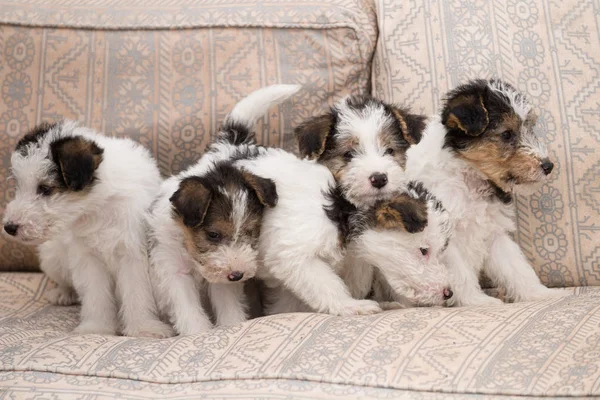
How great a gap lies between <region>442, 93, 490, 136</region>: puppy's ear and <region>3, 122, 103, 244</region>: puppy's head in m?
1.51

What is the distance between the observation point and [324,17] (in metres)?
3.82

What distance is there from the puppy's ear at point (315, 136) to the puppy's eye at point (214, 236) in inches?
20.6

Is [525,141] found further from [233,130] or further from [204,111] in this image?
[204,111]

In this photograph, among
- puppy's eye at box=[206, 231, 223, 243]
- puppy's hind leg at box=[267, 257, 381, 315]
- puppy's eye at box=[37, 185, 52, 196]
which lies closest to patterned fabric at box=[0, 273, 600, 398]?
puppy's hind leg at box=[267, 257, 381, 315]

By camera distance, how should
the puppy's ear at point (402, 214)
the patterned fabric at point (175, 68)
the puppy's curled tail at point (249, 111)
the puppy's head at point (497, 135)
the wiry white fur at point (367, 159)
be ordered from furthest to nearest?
the patterned fabric at point (175, 68)
the puppy's curled tail at point (249, 111)
the puppy's head at point (497, 135)
the wiry white fur at point (367, 159)
the puppy's ear at point (402, 214)

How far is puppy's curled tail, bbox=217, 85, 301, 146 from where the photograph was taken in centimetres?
350

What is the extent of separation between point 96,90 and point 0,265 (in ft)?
3.43

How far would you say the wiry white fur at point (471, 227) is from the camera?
3.22 m

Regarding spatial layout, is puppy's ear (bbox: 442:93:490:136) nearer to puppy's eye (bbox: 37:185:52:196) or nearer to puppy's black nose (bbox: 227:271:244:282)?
puppy's black nose (bbox: 227:271:244:282)

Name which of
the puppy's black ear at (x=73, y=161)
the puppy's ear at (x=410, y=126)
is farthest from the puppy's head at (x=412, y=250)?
the puppy's black ear at (x=73, y=161)

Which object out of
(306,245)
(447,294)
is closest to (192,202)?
(306,245)

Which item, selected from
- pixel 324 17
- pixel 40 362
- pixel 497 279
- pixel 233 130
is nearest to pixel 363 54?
pixel 324 17

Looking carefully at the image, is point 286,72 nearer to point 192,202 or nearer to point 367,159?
point 367,159

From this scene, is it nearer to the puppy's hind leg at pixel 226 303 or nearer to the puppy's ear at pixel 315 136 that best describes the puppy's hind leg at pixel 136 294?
the puppy's hind leg at pixel 226 303
